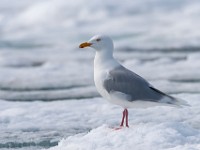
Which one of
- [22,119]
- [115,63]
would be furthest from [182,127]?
[22,119]

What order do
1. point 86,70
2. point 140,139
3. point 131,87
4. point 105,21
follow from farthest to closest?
1. point 105,21
2. point 86,70
3. point 131,87
4. point 140,139

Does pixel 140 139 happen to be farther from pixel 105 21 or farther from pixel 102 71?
pixel 105 21

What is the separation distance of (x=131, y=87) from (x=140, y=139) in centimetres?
61

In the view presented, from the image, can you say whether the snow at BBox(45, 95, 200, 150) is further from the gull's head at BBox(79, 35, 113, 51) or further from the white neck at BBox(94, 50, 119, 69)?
the gull's head at BBox(79, 35, 113, 51)

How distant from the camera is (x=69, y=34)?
14406mm

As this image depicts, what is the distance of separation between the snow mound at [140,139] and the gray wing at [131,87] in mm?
274

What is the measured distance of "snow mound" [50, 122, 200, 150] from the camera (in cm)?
445

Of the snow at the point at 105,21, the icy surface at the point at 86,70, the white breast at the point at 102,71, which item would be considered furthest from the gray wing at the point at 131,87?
the snow at the point at 105,21

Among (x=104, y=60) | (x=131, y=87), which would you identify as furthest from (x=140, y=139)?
(x=104, y=60)

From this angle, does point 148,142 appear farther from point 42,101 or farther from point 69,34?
point 69,34

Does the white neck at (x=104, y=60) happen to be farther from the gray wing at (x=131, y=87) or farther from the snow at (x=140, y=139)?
the snow at (x=140, y=139)

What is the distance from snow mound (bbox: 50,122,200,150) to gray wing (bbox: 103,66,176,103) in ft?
0.90

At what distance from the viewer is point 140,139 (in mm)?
4543

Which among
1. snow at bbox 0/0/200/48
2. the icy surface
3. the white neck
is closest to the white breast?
the white neck
